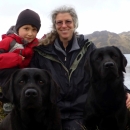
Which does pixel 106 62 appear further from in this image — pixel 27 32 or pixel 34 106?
pixel 27 32

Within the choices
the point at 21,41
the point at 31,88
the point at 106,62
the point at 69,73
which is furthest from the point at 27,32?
the point at 31,88

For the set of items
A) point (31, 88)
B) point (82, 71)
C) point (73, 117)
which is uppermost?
point (31, 88)

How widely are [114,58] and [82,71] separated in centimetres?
91

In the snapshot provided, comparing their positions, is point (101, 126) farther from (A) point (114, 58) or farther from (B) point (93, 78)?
(A) point (114, 58)

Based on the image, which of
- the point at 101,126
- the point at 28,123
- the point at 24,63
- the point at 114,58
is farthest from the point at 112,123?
the point at 24,63

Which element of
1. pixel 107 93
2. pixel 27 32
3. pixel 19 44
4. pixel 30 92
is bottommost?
pixel 107 93

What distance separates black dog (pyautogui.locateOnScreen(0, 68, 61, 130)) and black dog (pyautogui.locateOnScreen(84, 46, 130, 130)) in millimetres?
772

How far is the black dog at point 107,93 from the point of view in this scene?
4199mm

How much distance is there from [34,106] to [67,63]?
1765 mm

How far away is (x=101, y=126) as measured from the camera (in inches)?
168

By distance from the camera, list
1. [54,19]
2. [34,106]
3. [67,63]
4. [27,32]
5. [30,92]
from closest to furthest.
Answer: [30,92]
[34,106]
[67,63]
[27,32]
[54,19]

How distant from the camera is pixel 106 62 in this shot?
418 cm

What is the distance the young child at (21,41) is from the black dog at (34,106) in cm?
96

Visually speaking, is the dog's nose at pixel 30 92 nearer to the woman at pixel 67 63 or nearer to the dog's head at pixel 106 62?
the dog's head at pixel 106 62
